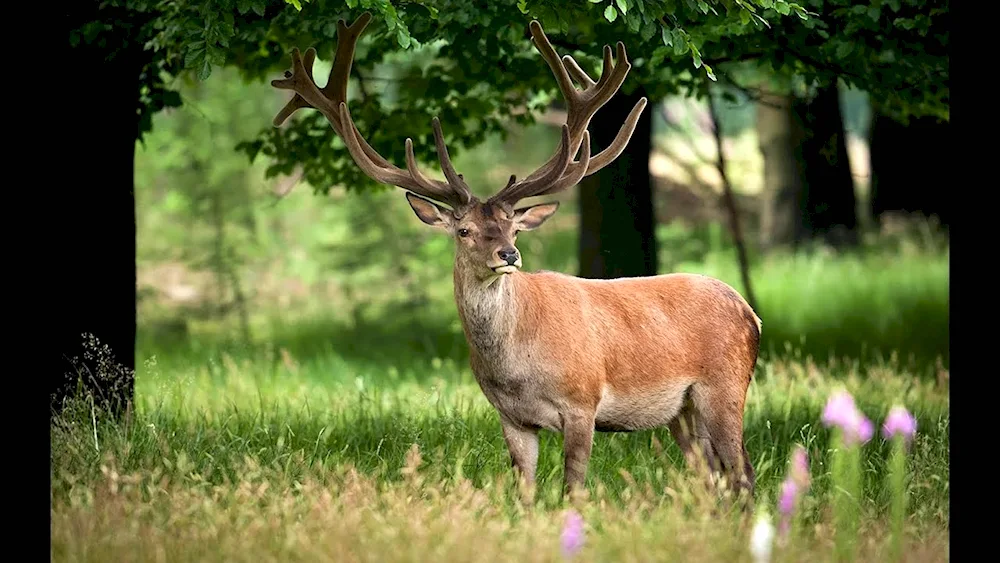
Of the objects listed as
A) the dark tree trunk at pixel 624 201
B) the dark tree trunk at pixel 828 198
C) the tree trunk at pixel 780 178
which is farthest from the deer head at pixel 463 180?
the tree trunk at pixel 780 178

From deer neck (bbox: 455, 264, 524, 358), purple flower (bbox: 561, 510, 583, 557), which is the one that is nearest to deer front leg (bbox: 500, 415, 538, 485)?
deer neck (bbox: 455, 264, 524, 358)

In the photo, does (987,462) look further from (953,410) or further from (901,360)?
(901,360)

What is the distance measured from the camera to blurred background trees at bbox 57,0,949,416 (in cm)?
850

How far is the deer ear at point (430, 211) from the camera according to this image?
725cm

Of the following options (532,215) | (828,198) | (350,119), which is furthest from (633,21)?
(828,198)

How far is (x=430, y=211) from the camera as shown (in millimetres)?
7320

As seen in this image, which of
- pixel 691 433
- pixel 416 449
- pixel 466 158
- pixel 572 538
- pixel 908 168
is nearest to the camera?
pixel 572 538

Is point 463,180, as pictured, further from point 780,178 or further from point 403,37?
point 780,178

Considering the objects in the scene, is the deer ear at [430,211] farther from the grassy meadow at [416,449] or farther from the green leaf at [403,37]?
the grassy meadow at [416,449]

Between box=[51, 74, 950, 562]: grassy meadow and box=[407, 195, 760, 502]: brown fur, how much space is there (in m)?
0.24

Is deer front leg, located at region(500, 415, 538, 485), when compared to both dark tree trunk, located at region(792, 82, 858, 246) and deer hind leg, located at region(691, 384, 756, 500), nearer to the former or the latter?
deer hind leg, located at region(691, 384, 756, 500)

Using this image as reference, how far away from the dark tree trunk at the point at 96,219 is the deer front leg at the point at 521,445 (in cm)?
246

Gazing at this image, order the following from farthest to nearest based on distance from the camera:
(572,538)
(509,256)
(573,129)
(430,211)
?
(573,129) → (430,211) → (509,256) → (572,538)

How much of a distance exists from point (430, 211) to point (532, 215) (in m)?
0.51
